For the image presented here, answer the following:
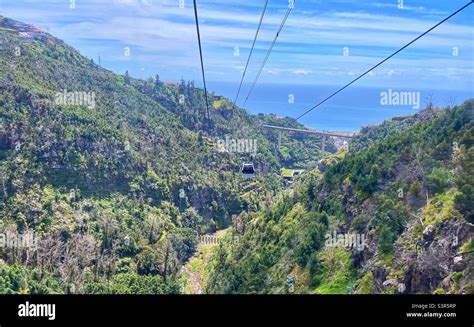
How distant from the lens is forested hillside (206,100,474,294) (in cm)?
1627

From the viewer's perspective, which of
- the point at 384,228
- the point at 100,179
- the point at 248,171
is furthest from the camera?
the point at 100,179

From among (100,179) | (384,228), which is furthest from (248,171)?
(100,179)

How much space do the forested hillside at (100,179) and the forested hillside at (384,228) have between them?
9555 mm

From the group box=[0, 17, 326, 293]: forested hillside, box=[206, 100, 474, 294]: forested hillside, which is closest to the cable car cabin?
box=[206, 100, 474, 294]: forested hillside

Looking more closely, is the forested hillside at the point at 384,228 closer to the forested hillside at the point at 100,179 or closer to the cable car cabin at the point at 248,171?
the cable car cabin at the point at 248,171

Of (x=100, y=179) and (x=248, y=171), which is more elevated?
(x=248, y=171)

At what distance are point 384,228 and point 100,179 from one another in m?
34.0

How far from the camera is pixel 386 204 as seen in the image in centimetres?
2208

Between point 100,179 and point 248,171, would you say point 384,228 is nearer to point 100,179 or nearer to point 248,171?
point 248,171

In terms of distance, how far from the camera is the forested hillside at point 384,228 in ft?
53.4

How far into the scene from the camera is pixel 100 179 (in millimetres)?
49281

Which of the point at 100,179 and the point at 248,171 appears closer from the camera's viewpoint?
the point at 248,171

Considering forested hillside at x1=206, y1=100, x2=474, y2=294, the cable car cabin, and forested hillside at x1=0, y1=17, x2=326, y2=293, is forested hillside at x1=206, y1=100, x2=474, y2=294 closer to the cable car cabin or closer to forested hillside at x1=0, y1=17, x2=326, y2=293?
the cable car cabin
